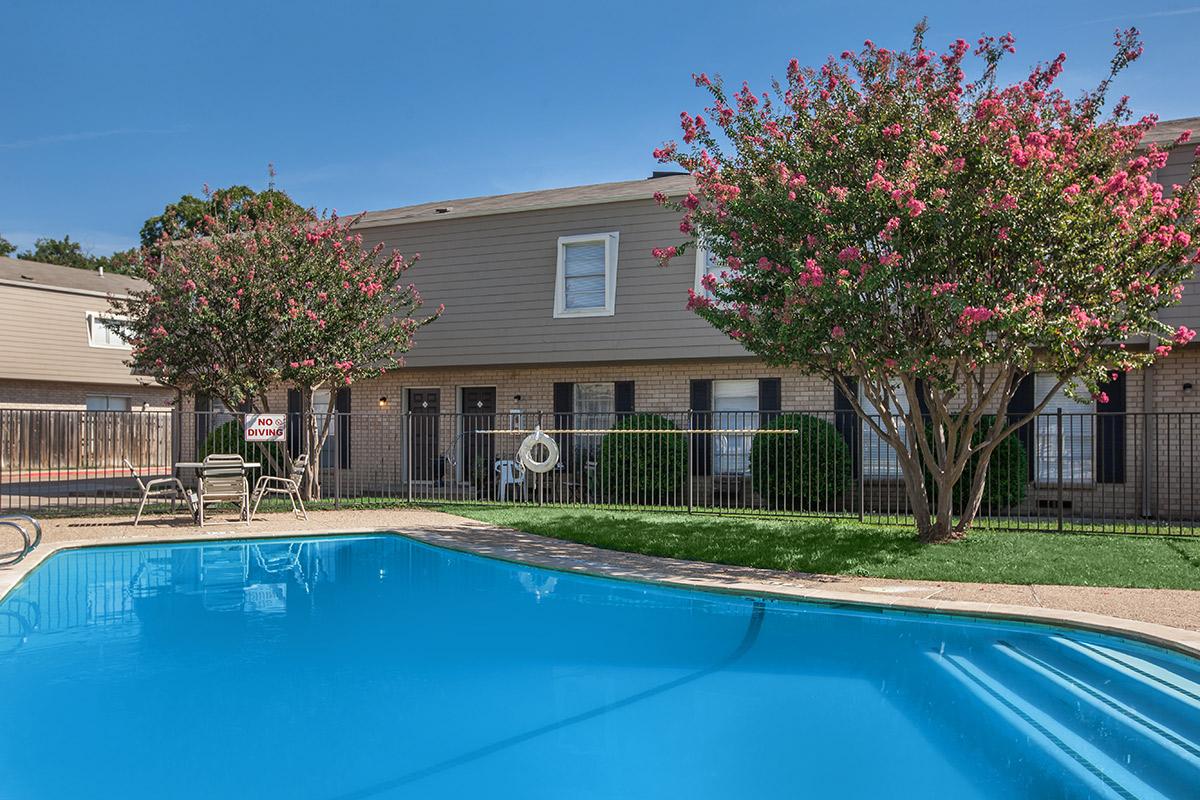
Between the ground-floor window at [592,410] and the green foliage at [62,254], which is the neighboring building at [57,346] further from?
the green foliage at [62,254]

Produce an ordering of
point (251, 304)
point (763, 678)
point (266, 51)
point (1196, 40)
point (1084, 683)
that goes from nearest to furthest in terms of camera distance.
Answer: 1. point (1084, 683)
2. point (763, 678)
3. point (1196, 40)
4. point (251, 304)
5. point (266, 51)

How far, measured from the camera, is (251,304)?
1495 centimetres

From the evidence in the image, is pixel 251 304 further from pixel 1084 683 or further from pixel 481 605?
pixel 1084 683

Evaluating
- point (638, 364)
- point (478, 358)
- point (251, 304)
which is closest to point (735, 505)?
point (638, 364)

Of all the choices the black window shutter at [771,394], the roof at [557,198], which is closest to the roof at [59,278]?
the roof at [557,198]

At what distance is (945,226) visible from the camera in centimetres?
942

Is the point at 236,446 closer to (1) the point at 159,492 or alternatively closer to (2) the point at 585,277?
(1) the point at 159,492

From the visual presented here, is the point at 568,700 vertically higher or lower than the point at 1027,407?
lower

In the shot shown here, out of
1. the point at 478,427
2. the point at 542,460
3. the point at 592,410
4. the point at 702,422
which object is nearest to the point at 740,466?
the point at 702,422

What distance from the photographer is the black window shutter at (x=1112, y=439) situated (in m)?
15.0

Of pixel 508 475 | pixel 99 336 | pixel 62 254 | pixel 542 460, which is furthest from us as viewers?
pixel 62 254

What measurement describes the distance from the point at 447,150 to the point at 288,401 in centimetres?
696

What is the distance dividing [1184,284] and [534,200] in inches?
498

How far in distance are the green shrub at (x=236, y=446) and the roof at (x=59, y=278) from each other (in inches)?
362
